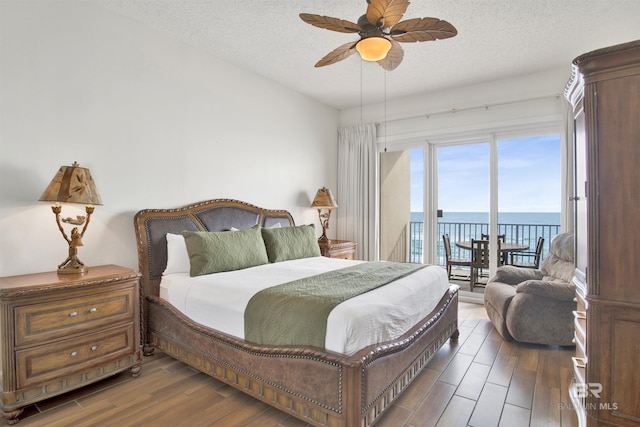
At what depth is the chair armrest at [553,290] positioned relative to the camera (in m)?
2.83

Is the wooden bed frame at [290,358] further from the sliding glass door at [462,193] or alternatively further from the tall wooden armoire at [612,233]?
the sliding glass door at [462,193]

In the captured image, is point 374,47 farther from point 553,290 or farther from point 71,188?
point 553,290

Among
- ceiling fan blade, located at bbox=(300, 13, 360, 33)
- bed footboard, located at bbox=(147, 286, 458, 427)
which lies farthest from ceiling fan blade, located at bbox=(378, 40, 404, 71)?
bed footboard, located at bbox=(147, 286, 458, 427)

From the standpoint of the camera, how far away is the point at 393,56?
2.55 m

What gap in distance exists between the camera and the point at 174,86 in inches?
128

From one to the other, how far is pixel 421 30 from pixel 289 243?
228 cm

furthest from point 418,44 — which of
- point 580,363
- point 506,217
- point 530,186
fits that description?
point 580,363

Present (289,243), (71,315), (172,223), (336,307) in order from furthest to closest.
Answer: (289,243)
(172,223)
(71,315)
(336,307)

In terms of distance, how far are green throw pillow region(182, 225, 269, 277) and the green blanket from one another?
76cm

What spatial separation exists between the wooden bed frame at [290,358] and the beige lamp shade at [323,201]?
69.4 inches

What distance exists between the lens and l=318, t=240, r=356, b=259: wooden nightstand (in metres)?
4.48

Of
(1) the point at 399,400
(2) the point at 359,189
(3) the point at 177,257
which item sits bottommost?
(1) the point at 399,400

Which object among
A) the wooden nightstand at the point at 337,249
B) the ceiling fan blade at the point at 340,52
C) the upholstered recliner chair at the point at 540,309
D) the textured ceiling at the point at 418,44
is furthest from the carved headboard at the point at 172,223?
the upholstered recliner chair at the point at 540,309
